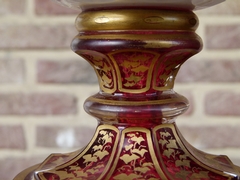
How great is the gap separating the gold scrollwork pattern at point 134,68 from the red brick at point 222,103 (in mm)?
406

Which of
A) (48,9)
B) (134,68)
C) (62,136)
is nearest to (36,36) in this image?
(48,9)

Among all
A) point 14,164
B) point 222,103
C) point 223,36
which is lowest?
point 14,164

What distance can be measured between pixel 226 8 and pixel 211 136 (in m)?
0.24

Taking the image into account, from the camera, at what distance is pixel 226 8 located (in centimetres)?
68

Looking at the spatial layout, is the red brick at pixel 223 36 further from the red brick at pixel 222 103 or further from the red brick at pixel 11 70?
the red brick at pixel 11 70

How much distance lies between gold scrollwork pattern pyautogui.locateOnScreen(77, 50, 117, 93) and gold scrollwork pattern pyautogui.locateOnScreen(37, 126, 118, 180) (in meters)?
0.04

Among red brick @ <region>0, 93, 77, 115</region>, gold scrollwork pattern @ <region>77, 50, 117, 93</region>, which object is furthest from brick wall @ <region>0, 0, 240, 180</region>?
gold scrollwork pattern @ <region>77, 50, 117, 93</region>

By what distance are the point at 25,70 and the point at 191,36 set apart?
1.52ft

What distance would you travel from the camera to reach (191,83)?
0.70 metres

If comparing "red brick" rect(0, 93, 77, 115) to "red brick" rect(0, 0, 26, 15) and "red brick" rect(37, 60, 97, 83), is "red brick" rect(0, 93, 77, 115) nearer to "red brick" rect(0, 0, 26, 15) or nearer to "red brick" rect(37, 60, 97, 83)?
"red brick" rect(37, 60, 97, 83)

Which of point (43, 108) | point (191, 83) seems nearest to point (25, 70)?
point (43, 108)

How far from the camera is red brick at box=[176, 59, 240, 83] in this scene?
695mm

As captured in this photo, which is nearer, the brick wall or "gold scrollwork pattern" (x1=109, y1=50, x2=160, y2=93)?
"gold scrollwork pattern" (x1=109, y1=50, x2=160, y2=93)

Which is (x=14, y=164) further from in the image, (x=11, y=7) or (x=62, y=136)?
(x=11, y=7)
